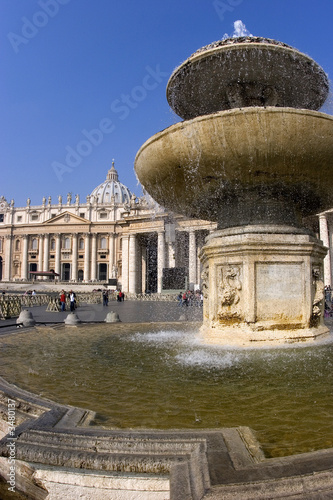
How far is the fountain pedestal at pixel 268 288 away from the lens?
5.26 m

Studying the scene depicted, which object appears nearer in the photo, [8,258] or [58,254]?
[58,254]

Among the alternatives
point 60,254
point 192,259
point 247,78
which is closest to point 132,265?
point 192,259

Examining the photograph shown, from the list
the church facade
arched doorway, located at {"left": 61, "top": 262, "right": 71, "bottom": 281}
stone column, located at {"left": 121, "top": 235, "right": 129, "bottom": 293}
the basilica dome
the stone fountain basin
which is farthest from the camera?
the basilica dome

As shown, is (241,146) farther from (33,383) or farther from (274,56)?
(33,383)

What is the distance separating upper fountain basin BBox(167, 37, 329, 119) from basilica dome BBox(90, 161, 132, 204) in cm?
11145

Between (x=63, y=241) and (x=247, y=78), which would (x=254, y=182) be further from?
(x=63, y=241)

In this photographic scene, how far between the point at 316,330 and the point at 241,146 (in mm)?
2659

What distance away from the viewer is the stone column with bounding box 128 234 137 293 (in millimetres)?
53219

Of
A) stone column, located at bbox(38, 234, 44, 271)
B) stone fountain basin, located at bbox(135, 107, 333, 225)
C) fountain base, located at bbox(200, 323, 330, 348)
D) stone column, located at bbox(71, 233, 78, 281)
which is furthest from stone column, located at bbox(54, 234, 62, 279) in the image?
fountain base, located at bbox(200, 323, 330, 348)

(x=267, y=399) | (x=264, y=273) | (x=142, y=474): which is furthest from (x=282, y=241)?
(x=142, y=474)

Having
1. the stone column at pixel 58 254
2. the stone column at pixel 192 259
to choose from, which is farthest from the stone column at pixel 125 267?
the stone column at pixel 58 254

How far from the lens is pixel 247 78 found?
636 centimetres

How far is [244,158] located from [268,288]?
1.71 meters

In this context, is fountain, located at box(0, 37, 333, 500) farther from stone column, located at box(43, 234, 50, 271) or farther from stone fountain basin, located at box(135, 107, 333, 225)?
stone column, located at box(43, 234, 50, 271)
